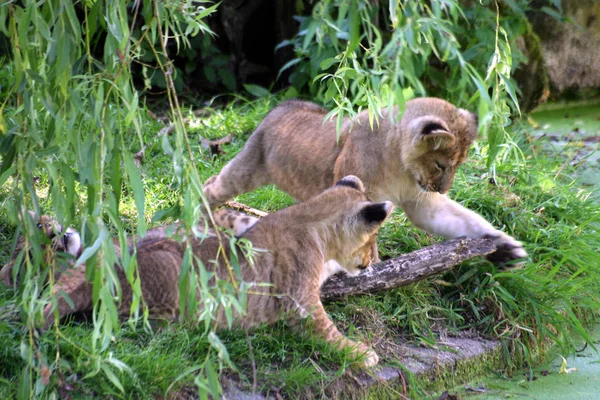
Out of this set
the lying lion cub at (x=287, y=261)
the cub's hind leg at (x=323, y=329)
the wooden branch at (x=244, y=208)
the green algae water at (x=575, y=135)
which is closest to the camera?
the lying lion cub at (x=287, y=261)

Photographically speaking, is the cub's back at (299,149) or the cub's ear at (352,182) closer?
the cub's ear at (352,182)

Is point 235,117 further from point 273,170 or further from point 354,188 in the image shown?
point 354,188

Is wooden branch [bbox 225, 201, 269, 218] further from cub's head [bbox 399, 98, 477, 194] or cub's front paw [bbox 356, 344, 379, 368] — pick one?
cub's front paw [bbox 356, 344, 379, 368]

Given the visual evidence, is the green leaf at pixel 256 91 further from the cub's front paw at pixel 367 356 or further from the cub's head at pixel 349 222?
the cub's front paw at pixel 367 356

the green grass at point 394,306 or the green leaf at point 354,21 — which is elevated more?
the green leaf at point 354,21

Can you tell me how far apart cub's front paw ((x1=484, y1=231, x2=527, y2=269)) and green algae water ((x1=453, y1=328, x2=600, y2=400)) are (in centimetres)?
66

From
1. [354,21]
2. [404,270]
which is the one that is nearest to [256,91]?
[404,270]

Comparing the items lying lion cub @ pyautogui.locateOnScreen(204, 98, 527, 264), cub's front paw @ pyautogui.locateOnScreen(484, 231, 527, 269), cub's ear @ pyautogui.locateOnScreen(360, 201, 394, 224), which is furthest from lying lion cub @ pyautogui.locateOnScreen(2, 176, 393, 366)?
cub's front paw @ pyautogui.locateOnScreen(484, 231, 527, 269)

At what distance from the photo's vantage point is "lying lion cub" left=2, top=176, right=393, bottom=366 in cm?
465

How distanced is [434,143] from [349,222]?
1041 mm

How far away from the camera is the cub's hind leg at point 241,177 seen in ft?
21.5

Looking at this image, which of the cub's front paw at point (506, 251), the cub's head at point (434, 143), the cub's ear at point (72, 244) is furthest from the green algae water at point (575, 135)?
the cub's ear at point (72, 244)

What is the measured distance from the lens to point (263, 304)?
15.8 feet

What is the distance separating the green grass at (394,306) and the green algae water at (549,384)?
132 millimetres
